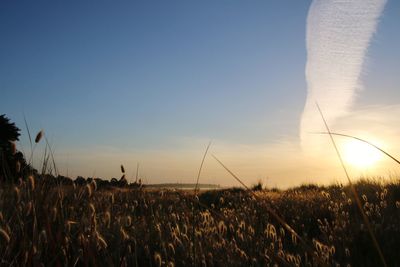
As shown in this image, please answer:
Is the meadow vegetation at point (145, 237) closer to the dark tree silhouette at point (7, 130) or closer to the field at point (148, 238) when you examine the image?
the field at point (148, 238)

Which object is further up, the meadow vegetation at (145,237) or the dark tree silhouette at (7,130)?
the dark tree silhouette at (7,130)

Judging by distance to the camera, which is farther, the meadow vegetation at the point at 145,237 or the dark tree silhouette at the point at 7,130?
the dark tree silhouette at the point at 7,130

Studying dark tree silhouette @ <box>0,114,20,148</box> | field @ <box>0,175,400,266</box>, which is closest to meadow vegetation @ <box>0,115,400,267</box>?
field @ <box>0,175,400,266</box>

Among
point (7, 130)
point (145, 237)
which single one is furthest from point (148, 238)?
point (7, 130)

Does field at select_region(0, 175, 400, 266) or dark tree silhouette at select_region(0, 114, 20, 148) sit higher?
dark tree silhouette at select_region(0, 114, 20, 148)

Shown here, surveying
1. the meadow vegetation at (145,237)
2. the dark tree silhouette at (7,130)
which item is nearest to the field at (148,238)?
the meadow vegetation at (145,237)

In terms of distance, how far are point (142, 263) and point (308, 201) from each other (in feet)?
16.9

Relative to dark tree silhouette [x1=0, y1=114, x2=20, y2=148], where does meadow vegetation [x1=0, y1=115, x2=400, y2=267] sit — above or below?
below

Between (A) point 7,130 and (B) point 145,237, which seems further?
(A) point 7,130

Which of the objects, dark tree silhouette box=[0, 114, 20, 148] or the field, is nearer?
the field

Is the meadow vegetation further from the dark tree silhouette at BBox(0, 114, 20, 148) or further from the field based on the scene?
the dark tree silhouette at BBox(0, 114, 20, 148)

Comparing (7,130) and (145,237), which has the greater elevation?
(7,130)

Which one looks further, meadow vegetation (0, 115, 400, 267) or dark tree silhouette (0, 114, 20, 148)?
dark tree silhouette (0, 114, 20, 148)

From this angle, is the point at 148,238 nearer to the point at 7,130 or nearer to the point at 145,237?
the point at 145,237
